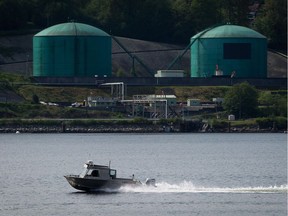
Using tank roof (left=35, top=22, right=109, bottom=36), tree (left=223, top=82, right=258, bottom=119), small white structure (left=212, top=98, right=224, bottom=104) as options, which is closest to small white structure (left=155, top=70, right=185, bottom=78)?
tank roof (left=35, top=22, right=109, bottom=36)

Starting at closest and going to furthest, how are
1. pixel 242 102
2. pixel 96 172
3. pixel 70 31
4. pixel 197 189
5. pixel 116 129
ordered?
pixel 96 172 → pixel 197 189 → pixel 116 129 → pixel 242 102 → pixel 70 31

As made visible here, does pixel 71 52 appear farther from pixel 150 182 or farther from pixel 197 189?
pixel 150 182

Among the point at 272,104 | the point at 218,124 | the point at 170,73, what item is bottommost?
the point at 218,124

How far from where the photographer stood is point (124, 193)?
97.2m

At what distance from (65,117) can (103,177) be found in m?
78.6

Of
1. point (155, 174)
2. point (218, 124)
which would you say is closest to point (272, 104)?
point (218, 124)

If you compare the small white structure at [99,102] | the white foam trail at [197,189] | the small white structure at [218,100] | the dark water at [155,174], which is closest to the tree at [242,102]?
the small white structure at [218,100]

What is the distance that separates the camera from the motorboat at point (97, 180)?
97188mm

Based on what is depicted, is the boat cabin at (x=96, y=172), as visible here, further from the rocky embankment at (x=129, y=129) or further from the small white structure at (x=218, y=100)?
the small white structure at (x=218, y=100)

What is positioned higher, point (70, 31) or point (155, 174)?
point (70, 31)

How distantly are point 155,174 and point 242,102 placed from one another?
2726 inches

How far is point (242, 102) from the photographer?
178250 millimetres

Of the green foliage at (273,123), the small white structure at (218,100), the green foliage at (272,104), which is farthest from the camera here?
the small white structure at (218,100)

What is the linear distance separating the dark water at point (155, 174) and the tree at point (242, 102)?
52.3ft
